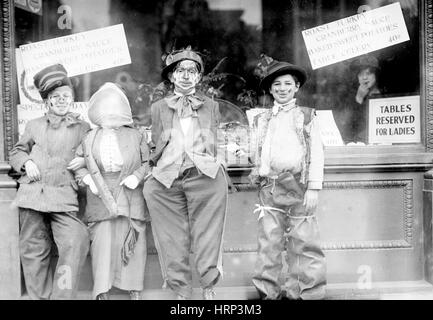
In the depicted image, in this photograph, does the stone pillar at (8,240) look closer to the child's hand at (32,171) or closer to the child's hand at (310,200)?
the child's hand at (32,171)

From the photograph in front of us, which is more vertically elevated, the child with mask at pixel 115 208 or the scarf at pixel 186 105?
the scarf at pixel 186 105

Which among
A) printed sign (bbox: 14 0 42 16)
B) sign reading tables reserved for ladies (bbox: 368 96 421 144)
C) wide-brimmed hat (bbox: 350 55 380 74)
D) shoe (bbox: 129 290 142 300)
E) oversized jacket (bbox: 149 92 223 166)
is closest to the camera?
oversized jacket (bbox: 149 92 223 166)

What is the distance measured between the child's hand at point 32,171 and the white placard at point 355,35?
2390 mm

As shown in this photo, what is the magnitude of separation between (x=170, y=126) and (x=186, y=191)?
1.56 feet

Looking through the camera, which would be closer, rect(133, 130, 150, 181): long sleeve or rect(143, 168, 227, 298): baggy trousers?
rect(143, 168, 227, 298): baggy trousers

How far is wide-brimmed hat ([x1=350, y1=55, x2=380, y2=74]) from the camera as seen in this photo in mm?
5066

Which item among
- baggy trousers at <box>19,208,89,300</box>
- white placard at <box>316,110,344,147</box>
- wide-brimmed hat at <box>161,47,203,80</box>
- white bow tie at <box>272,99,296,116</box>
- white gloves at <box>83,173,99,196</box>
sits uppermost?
wide-brimmed hat at <box>161,47,203,80</box>

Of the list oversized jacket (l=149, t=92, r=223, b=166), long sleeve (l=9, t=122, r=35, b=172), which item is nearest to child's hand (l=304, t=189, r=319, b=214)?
oversized jacket (l=149, t=92, r=223, b=166)

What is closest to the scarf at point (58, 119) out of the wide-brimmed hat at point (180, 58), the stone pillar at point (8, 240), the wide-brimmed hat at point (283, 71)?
the stone pillar at point (8, 240)

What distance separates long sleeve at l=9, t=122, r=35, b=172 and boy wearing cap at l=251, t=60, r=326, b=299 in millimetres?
1637

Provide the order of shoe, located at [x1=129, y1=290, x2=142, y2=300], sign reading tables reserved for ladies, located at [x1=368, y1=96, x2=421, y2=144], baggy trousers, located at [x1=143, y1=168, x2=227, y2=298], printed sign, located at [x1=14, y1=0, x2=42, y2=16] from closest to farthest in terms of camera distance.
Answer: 1. baggy trousers, located at [x1=143, y1=168, x2=227, y2=298]
2. shoe, located at [x1=129, y1=290, x2=142, y2=300]
3. printed sign, located at [x1=14, y1=0, x2=42, y2=16]
4. sign reading tables reserved for ladies, located at [x1=368, y1=96, x2=421, y2=144]

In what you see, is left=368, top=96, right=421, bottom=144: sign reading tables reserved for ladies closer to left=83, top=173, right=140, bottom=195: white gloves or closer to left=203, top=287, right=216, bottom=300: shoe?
left=203, top=287, right=216, bottom=300: shoe

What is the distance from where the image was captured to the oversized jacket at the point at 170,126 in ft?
14.1
